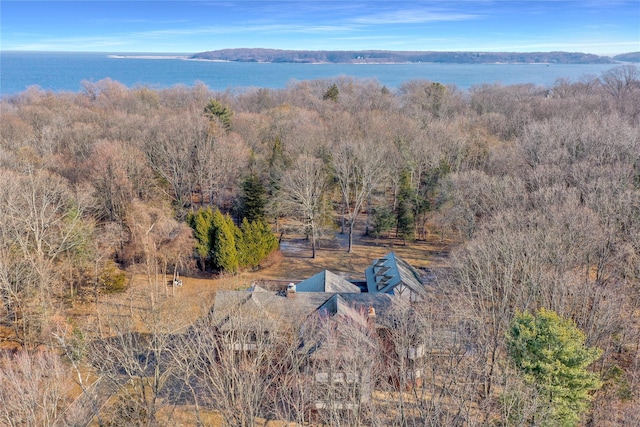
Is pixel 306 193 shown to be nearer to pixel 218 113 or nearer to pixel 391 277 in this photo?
pixel 391 277

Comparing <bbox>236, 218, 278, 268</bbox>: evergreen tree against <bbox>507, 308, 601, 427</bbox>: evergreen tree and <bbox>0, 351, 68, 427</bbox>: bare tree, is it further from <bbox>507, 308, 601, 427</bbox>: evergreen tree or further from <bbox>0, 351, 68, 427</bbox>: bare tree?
<bbox>507, 308, 601, 427</bbox>: evergreen tree

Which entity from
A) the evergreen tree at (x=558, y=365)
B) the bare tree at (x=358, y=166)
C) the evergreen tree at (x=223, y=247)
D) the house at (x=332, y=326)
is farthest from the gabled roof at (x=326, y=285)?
the evergreen tree at (x=558, y=365)

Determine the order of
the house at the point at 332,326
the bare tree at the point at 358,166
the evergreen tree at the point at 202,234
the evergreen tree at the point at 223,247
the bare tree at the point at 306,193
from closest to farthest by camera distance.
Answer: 1. the house at the point at 332,326
2. the evergreen tree at the point at 223,247
3. the evergreen tree at the point at 202,234
4. the bare tree at the point at 306,193
5. the bare tree at the point at 358,166

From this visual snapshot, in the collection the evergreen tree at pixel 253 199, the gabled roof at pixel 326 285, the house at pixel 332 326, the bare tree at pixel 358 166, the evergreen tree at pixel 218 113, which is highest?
the evergreen tree at pixel 218 113

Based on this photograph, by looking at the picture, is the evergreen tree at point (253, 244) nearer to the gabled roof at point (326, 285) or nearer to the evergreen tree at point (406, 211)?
the gabled roof at point (326, 285)

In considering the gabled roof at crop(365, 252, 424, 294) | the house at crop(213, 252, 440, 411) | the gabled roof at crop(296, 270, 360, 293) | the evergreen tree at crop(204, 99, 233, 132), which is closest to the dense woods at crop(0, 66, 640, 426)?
the evergreen tree at crop(204, 99, 233, 132)

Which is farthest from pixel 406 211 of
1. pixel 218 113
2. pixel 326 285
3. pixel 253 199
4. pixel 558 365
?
pixel 218 113
